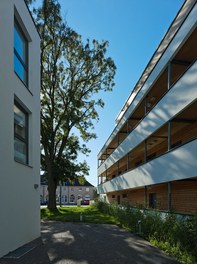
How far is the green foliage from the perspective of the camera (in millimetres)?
8773

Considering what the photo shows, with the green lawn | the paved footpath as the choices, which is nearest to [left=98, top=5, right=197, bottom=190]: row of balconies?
the paved footpath

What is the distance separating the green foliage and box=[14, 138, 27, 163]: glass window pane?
19.2ft

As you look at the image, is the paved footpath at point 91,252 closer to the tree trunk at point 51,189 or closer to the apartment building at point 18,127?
the apartment building at point 18,127

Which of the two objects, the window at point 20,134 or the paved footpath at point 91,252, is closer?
the paved footpath at point 91,252

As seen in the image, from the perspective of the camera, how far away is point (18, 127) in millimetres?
11148

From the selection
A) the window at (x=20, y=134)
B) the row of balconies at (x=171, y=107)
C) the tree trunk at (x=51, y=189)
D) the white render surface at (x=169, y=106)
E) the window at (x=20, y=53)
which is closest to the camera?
the window at (x=20, y=134)

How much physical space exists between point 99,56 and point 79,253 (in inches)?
936

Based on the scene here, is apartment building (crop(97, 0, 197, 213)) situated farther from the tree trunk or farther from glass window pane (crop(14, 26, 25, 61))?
the tree trunk

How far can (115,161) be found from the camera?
1151 inches

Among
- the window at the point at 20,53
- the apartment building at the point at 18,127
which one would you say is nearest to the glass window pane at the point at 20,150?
the apartment building at the point at 18,127

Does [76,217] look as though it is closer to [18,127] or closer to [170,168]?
[170,168]

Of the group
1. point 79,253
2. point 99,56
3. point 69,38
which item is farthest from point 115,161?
point 79,253

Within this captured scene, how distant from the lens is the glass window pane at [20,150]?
34.9 feet

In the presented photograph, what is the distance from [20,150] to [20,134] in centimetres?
59
